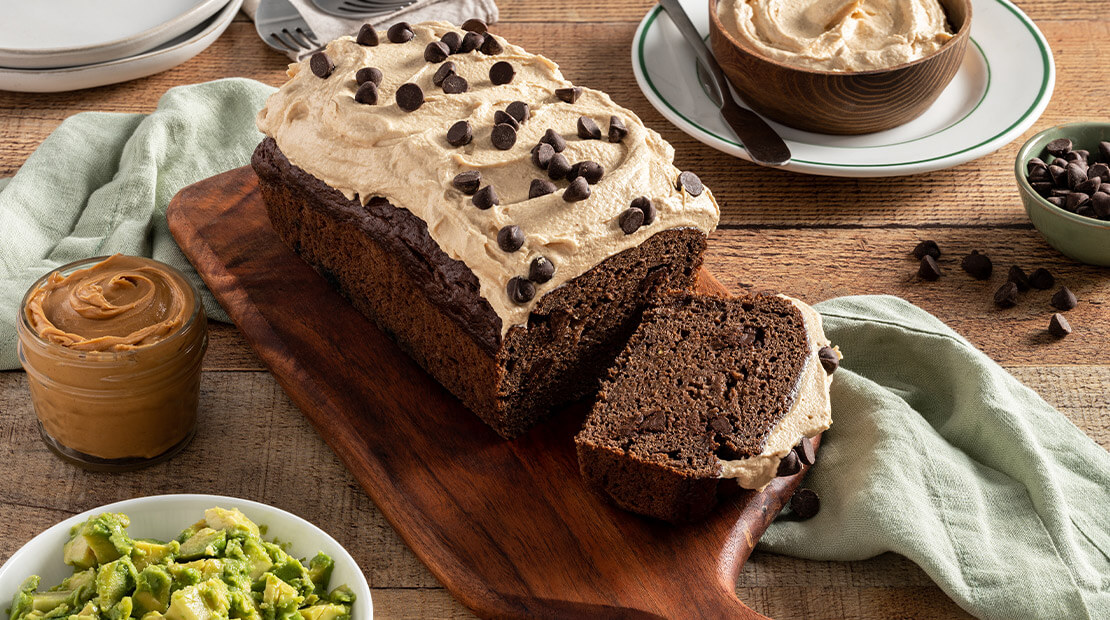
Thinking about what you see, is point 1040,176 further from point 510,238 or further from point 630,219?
point 510,238

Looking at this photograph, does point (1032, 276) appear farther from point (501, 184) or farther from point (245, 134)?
point (245, 134)

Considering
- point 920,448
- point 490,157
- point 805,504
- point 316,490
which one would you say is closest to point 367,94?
point 490,157

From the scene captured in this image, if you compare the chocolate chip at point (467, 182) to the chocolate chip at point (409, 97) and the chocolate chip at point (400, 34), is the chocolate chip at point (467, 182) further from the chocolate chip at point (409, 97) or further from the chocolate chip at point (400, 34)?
the chocolate chip at point (400, 34)

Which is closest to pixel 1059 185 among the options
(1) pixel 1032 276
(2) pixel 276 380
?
(1) pixel 1032 276

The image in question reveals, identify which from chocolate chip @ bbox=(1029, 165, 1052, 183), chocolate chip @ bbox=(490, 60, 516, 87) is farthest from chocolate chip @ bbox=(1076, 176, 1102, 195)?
chocolate chip @ bbox=(490, 60, 516, 87)

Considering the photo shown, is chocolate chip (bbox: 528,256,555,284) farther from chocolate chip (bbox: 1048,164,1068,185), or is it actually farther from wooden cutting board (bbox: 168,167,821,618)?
chocolate chip (bbox: 1048,164,1068,185)
